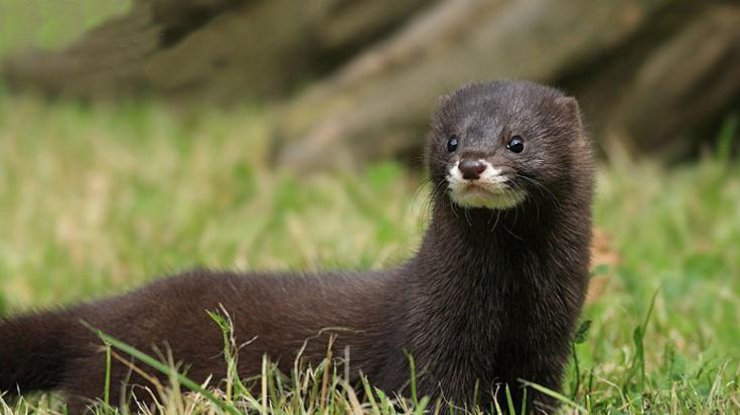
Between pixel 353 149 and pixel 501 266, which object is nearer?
pixel 501 266

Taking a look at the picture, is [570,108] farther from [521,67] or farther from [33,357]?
[521,67]

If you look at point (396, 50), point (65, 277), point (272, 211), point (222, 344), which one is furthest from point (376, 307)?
point (396, 50)

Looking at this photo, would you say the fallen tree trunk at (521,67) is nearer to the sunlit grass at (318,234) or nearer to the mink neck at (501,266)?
the sunlit grass at (318,234)

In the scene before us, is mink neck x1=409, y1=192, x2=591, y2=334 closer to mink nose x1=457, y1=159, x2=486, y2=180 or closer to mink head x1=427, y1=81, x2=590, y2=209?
mink head x1=427, y1=81, x2=590, y2=209

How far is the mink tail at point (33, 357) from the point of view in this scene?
4.45 meters

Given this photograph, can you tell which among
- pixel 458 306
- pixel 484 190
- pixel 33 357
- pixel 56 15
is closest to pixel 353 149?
pixel 56 15

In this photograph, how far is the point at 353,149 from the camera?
8828 mm

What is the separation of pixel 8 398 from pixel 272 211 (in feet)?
11.9

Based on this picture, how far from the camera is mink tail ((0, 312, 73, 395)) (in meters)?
4.45

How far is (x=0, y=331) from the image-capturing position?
14.8 feet

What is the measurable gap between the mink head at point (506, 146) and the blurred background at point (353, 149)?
83 centimetres

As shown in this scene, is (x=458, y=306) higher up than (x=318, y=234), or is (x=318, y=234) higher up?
(x=458, y=306)

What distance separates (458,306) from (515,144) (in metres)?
0.58

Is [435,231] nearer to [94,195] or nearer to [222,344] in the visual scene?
[222,344]
